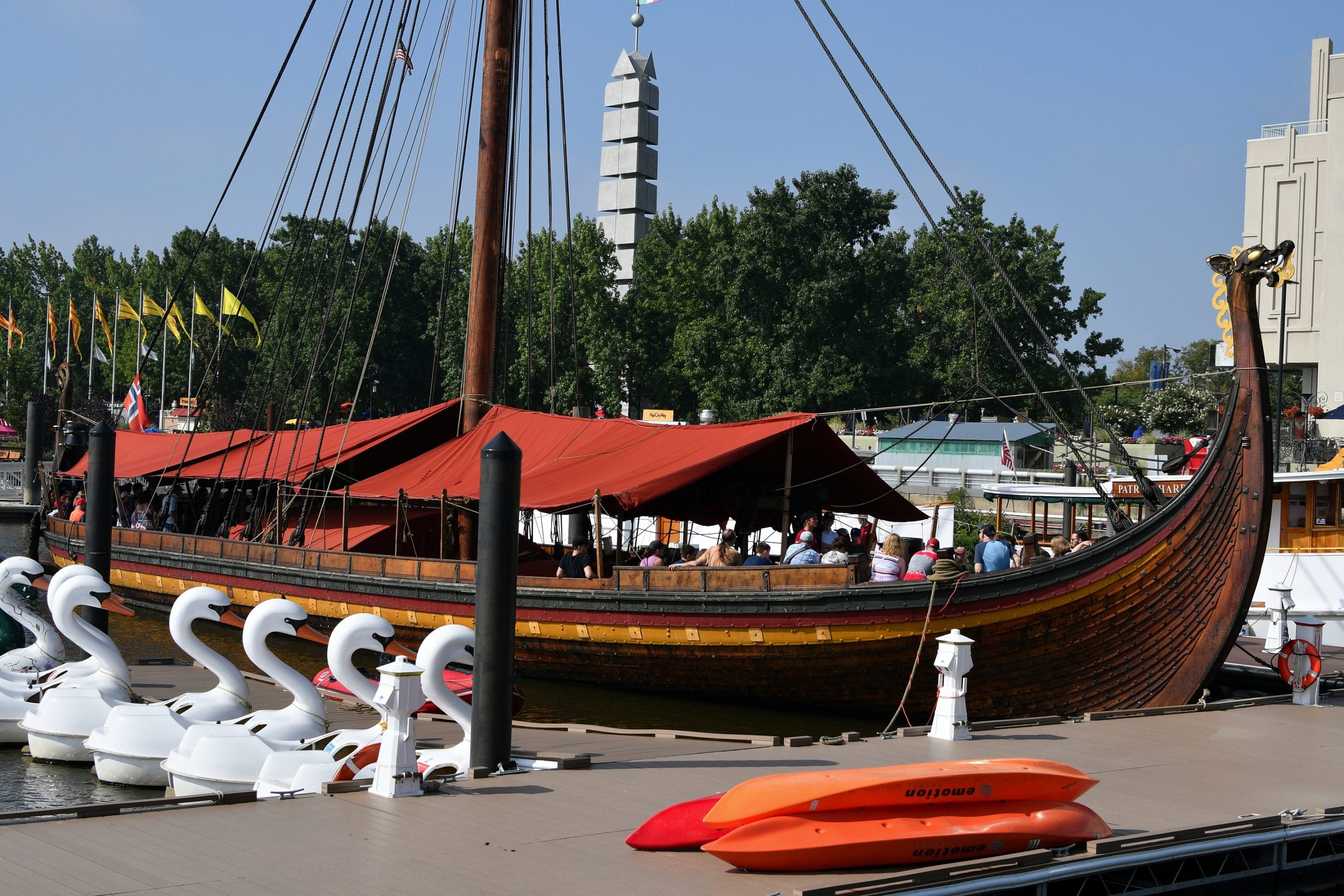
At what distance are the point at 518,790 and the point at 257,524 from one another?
1357 cm

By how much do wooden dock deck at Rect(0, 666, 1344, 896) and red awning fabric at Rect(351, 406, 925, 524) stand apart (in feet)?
16.6

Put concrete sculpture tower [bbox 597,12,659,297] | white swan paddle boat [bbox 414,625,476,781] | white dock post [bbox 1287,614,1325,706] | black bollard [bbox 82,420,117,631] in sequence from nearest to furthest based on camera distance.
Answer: white swan paddle boat [bbox 414,625,476,781] → white dock post [bbox 1287,614,1325,706] → black bollard [bbox 82,420,117,631] → concrete sculpture tower [bbox 597,12,659,297]

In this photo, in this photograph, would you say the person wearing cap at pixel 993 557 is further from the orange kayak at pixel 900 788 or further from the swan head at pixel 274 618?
the swan head at pixel 274 618

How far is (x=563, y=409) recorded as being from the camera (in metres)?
57.3

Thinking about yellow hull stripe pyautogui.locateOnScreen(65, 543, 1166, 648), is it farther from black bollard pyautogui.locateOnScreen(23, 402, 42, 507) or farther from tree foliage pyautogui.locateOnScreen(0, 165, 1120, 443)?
black bollard pyautogui.locateOnScreen(23, 402, 42, 507)

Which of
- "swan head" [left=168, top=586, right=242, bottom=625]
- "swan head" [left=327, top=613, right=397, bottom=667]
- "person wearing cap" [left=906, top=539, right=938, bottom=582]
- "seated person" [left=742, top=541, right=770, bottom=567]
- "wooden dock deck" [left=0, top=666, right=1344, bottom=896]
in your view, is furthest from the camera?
"seated person" [left=742, top=541, right=770, bottom=567]

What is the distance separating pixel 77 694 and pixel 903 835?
779 cm

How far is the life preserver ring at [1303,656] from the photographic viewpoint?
39.1 ft

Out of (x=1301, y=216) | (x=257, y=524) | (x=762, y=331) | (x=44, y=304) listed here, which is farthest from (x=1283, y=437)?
(x=44, y=304)

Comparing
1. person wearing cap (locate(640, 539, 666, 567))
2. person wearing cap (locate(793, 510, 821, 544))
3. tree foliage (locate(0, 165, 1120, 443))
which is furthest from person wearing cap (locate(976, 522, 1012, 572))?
tree foliage (locate(0, 165, 1120, 443))

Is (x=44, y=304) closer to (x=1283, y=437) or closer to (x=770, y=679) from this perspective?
(x=1283, y=437)

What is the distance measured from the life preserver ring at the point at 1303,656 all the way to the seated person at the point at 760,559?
5.31m

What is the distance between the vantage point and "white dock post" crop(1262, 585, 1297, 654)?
41.3 ft

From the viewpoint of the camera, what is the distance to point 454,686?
1230cm
